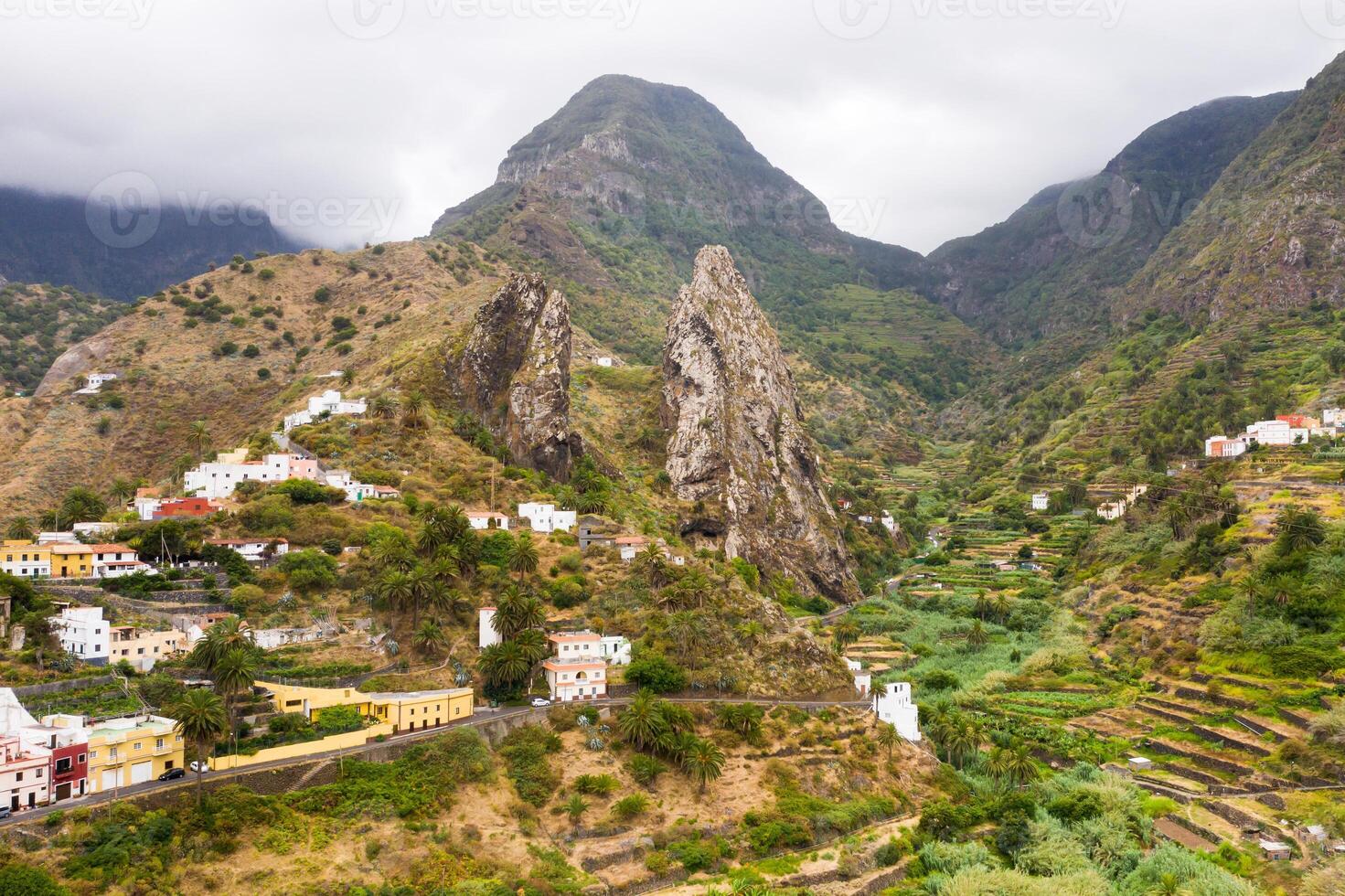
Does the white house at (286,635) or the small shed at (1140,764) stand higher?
the white house at (286,635)

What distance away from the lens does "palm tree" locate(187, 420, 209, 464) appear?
76.1 metres

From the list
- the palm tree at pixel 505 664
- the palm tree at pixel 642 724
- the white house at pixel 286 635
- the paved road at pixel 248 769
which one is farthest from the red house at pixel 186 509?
the palm tree at pixel 642 724

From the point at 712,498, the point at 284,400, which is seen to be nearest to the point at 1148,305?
the point at 712,498

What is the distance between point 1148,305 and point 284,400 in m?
140

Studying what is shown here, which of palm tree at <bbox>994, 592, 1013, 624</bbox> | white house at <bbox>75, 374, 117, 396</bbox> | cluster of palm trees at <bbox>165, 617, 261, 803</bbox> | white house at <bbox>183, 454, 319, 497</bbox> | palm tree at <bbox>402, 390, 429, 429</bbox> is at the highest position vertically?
white house at <bbox>75, 374, 117, 396</bbox>

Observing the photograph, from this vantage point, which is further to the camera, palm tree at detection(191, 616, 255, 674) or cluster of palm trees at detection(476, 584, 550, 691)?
cluster of palm trees at detection(476, 584, 550, 691)

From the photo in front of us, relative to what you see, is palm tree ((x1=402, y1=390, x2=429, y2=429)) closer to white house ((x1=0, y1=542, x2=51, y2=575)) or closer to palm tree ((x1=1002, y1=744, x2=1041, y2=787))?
white house ((x1=0, y1=542, x2=51, y2=575))

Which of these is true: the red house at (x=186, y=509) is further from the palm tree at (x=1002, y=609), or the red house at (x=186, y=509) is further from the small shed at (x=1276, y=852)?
the palm tree at (x=1002, y=609)

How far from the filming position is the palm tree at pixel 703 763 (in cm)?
4425

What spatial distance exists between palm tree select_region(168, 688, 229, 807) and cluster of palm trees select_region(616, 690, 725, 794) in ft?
61.2

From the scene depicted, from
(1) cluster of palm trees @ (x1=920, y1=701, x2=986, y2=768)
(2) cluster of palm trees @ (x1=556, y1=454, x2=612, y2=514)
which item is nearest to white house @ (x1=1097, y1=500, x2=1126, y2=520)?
(1) cluster of palm trees @ (x1=920, y1=701, x2=986, y2=768)

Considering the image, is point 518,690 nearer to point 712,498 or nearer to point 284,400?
point 712,498

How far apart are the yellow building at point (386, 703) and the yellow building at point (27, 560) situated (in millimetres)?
13974

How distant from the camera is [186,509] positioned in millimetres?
55781
